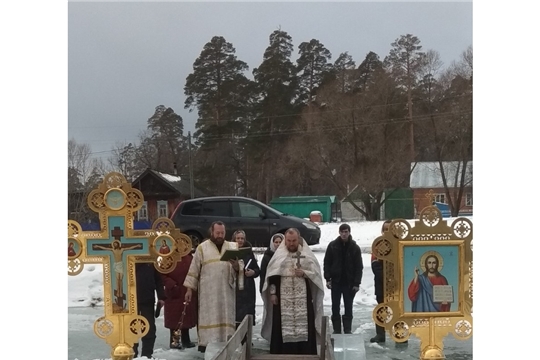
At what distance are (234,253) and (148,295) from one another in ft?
2.48

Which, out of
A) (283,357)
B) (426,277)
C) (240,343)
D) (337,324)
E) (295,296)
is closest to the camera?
(240,343)

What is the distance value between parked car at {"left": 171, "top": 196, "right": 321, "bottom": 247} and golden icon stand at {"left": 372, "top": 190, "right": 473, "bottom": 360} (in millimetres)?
651

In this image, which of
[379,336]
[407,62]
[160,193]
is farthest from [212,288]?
[407,62]

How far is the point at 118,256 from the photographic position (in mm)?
4477

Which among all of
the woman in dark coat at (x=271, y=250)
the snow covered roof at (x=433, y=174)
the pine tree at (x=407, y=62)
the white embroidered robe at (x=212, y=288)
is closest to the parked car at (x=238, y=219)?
the woman in dark coat at (x=271, y=250)

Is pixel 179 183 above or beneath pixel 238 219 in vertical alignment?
above

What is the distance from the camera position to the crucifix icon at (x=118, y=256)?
4.48 meters

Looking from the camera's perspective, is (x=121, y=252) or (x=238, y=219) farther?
(x=238, y=219)

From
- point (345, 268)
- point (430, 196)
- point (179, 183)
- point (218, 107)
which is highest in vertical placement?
point (218, 107)

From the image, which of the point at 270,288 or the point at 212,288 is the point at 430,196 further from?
the point at 212,288

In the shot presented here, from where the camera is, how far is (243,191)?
4.64 meters

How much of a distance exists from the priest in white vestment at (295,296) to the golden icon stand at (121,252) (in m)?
0.72

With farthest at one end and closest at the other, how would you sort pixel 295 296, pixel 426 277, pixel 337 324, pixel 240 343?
pixel 337 324 → pixel 295 296 → pixel 426 277 → pixel 240 343

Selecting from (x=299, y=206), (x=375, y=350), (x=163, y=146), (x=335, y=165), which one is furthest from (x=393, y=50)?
(x=375, y=350)
